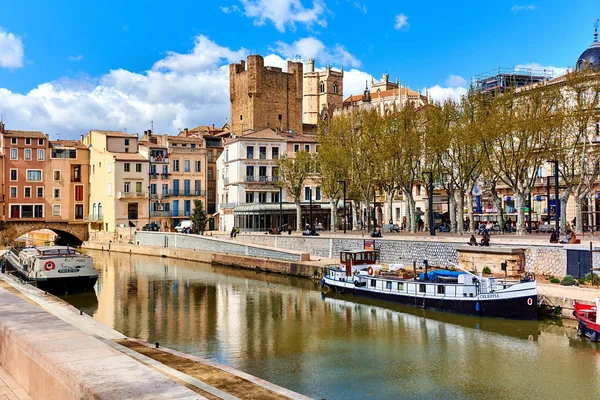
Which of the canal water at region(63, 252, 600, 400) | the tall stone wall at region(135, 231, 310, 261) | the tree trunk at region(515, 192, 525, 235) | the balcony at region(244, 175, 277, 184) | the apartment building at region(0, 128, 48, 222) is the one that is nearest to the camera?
the canal water at region(63, 252, 600, 400)

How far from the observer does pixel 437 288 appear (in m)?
27.9

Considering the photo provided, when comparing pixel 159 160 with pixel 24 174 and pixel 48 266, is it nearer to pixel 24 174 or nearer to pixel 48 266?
pixel 24 174

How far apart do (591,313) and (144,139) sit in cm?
7017

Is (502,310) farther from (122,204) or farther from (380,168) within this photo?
(122,204)

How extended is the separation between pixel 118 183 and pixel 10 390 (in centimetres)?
6277

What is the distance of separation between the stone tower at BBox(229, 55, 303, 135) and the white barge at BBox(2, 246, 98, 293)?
5753 cm

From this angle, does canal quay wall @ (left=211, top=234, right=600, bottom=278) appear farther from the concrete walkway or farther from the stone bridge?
the stone bridge

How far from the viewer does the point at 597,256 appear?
90.5ft

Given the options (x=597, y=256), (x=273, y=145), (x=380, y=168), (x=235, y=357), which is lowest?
(x=235, y=357)

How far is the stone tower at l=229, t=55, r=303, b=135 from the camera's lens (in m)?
93.3

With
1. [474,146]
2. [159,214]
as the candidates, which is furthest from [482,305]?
[159,214]

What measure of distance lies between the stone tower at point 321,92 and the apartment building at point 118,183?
2627 inches

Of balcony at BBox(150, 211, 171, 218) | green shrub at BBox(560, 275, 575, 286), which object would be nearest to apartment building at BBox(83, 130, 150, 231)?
balcony at BBox(150, 211, 171, 218)

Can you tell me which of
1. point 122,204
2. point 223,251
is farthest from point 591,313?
point 122,204
